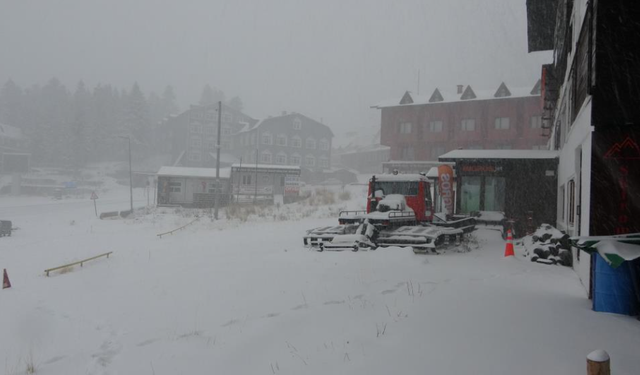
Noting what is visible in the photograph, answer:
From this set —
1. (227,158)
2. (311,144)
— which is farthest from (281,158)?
(227,158)

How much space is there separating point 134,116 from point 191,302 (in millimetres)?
81467

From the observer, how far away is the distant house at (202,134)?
70.0m

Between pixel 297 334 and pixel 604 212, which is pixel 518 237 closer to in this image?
pixel 604 212

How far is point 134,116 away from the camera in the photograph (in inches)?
3189

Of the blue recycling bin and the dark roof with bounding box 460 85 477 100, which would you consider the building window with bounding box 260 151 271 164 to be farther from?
the blue recycling bin

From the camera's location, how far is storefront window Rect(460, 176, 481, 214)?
20906 millimetres

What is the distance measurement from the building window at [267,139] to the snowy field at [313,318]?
52.0 m

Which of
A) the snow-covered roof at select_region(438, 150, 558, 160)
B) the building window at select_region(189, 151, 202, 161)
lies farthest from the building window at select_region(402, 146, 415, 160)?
the building window at select_region(189, 151, 202, 161)

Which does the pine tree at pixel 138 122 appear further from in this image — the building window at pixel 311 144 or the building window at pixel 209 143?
the building window at pixel 311 144

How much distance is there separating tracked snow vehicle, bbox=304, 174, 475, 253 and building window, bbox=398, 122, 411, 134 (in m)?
33.6

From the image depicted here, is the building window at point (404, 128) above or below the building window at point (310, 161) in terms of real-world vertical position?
above

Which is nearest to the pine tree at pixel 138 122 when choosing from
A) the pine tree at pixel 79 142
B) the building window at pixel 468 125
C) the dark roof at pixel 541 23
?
the pine tree at pixel 79 142

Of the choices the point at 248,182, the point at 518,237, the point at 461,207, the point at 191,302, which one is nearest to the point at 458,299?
the point at 191,302

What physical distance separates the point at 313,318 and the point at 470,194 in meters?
16.7
